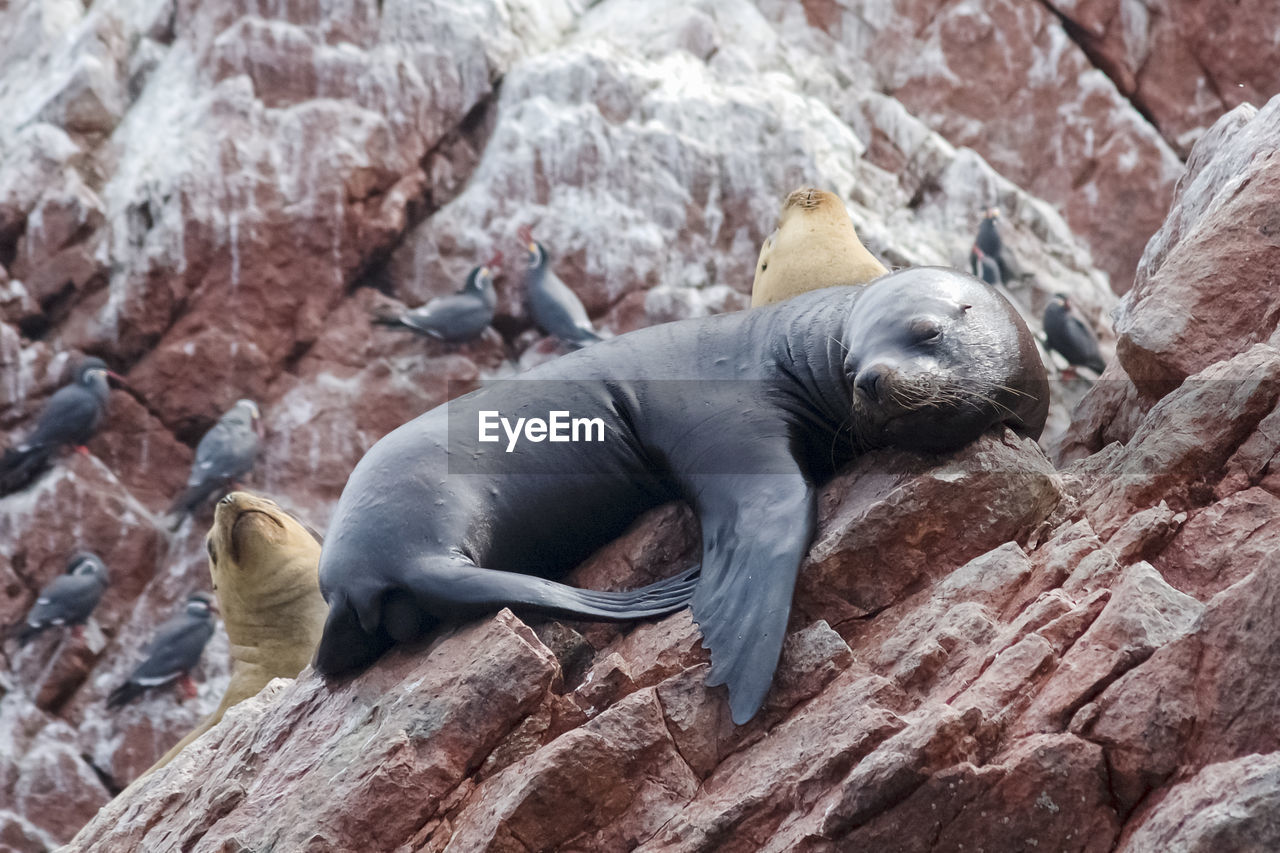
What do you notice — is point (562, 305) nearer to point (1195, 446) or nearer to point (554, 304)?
point (554, 304)

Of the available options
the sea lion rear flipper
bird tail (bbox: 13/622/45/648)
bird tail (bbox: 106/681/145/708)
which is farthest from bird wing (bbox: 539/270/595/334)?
the sea lion rear flipper

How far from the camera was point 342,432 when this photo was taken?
1055cm

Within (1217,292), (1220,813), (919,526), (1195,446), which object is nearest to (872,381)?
(919,526)

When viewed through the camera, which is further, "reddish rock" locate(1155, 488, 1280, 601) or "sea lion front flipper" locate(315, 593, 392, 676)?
"sea lion front flipper" locate(315, 593, 392, 676)

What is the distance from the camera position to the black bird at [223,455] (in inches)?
389

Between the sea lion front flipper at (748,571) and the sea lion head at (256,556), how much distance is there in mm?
2358

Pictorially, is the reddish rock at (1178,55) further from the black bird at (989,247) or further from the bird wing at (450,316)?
the bird wing at (450,316)

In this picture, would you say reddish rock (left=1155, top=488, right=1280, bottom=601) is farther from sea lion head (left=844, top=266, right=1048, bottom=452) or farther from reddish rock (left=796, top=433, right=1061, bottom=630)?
sea lion head (left=844, top=266, right=1048, bottom=452)

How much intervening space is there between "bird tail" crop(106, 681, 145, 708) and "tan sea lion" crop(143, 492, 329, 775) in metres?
3.95

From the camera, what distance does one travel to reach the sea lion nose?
3.82 m

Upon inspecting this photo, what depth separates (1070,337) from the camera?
10539mm

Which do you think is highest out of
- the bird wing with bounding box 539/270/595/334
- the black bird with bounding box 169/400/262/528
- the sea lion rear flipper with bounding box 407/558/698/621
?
the sea lion rear flipper with bounding box 407/558/698/621

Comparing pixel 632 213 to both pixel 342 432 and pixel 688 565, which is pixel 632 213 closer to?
pixel 342 432

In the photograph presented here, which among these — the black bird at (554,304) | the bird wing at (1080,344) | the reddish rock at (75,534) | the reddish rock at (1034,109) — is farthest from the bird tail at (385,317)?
the reddish rock at (1034,109)
